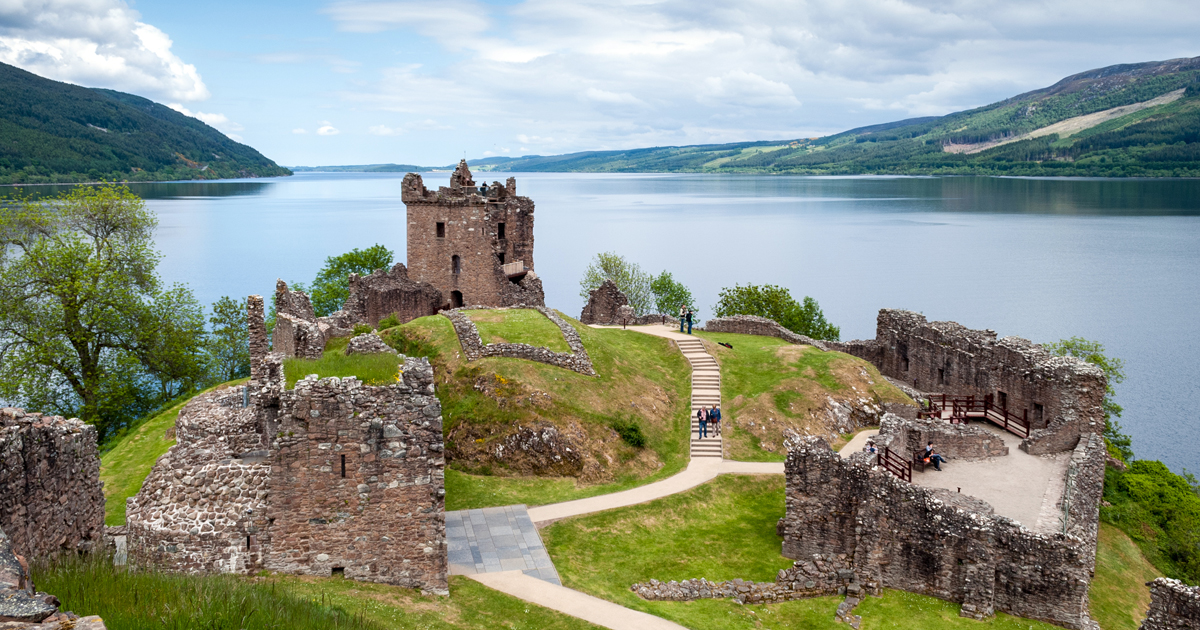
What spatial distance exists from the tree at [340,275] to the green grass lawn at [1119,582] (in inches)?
2275

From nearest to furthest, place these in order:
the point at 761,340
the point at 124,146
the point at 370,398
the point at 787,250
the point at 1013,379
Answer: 1. the point at 370,398
2. the point at 1013,379
3. the point at 761,340
4. the point at 787,250
5. the point at 124,146

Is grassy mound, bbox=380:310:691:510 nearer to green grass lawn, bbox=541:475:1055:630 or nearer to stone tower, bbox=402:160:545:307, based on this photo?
green grass lawn, bbox=541:475:1055:630

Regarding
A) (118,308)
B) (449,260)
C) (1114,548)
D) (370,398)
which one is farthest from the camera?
(449,260)

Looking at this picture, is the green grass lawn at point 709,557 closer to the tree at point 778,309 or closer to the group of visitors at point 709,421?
the group of visitors at point 709,421

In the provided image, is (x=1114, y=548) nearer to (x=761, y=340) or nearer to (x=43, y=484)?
(x=761, y=340)

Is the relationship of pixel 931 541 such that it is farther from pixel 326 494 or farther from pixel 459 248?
pixel 459 248

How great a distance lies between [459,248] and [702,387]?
1896 centimetres

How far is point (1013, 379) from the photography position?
35406 millimetres

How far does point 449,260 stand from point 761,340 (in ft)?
64.4

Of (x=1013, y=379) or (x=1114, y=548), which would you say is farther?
(x=1013, y=379)

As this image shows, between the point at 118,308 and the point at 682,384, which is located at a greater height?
the point at 118,308

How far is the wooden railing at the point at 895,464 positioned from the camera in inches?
1077

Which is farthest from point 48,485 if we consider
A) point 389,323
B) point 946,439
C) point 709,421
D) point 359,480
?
point 389,323

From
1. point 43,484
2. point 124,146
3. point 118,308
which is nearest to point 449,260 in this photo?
point 118,308
